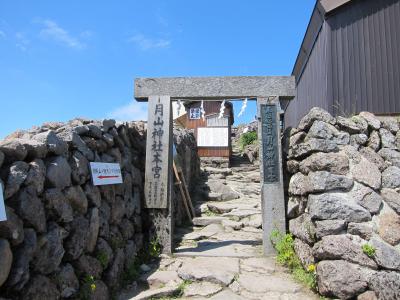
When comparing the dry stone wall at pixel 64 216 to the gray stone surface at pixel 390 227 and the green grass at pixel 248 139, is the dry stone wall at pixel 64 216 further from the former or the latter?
the green grass at pixel 248 139

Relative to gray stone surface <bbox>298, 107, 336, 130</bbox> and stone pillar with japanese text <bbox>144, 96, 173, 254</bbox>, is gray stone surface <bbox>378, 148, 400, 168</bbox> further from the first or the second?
stone pillar with japanese text <bbox>144, 96, 173, 254</bbox>

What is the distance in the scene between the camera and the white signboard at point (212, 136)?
711 inches

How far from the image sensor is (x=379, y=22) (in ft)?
27.9

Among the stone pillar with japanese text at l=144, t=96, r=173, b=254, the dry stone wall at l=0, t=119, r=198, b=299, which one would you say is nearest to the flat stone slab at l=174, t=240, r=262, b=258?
the stone pillar with japanese text at l=144, t=96, r=173, b=254

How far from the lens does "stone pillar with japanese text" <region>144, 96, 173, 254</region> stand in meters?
6.71

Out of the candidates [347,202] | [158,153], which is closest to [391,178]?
[347,202]

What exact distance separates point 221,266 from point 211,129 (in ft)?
42.2

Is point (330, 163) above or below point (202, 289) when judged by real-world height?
above

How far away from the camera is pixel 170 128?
23.2 ft

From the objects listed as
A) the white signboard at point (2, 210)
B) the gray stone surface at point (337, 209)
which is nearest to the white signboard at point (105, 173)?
the white signboard at point (2, 210)

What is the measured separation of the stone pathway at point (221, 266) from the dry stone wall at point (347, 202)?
2.15ft

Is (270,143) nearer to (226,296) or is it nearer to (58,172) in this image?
(226,296)

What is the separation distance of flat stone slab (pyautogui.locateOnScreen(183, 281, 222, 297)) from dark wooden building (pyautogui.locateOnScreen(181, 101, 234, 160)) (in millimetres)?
12777

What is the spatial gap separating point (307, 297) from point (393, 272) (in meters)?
1.21
